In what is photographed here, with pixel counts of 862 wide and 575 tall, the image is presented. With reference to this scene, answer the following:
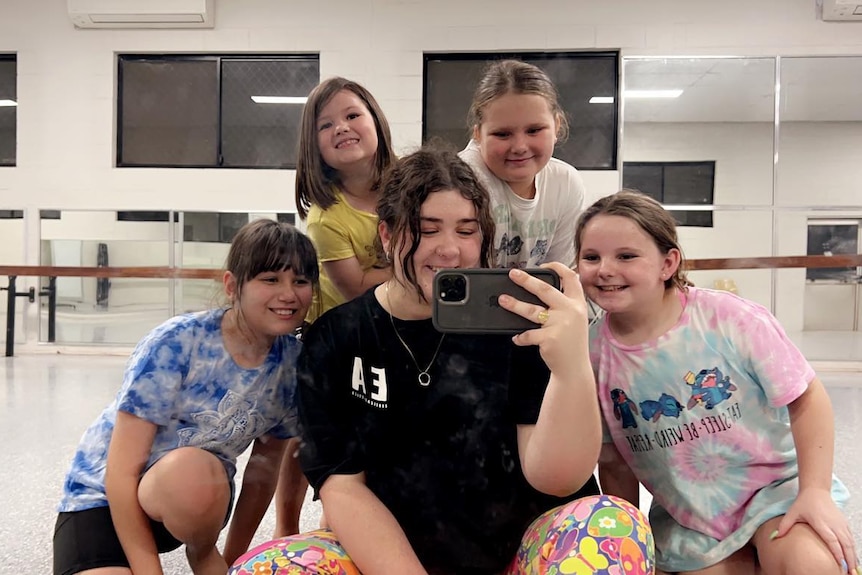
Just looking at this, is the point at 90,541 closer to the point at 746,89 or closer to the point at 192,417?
the point at 192,417

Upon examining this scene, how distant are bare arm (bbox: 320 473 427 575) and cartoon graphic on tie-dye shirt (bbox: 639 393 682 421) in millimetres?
261

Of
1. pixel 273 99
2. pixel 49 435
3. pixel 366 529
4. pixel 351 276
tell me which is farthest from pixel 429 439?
pixel 49 435

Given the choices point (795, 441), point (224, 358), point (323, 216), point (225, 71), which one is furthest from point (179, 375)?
point (795, 441)

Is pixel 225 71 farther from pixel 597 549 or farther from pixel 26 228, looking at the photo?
pixel 597 549

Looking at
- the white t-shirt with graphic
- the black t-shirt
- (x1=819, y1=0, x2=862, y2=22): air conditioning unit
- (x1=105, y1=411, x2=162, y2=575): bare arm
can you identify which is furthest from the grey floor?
(x1=819, y1=0, x2=862, y2=22): air conditioning unit

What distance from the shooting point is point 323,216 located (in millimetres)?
636

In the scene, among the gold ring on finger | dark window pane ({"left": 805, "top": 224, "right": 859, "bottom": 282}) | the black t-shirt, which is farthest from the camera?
dark window pane ({"left": 805, "top": 224, "right": 859, "bottom": 282})

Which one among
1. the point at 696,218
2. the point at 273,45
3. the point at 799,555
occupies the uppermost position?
the point at 273,45

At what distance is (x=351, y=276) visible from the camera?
2.02ft

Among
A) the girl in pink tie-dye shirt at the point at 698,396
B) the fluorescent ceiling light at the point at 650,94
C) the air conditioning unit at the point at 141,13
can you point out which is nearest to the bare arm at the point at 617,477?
the girl in pink tie-dye shirt at the point at 698,396

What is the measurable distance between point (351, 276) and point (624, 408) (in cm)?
31

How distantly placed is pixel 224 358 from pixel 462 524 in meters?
0.30

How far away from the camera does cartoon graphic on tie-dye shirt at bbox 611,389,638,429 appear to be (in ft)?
1.89

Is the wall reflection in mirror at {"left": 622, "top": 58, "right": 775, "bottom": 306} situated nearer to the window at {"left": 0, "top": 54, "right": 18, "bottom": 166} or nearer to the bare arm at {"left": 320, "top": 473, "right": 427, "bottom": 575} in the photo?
the bare arm at {"left": 320, "top": 473, "right": 427, "bottom": 575}
